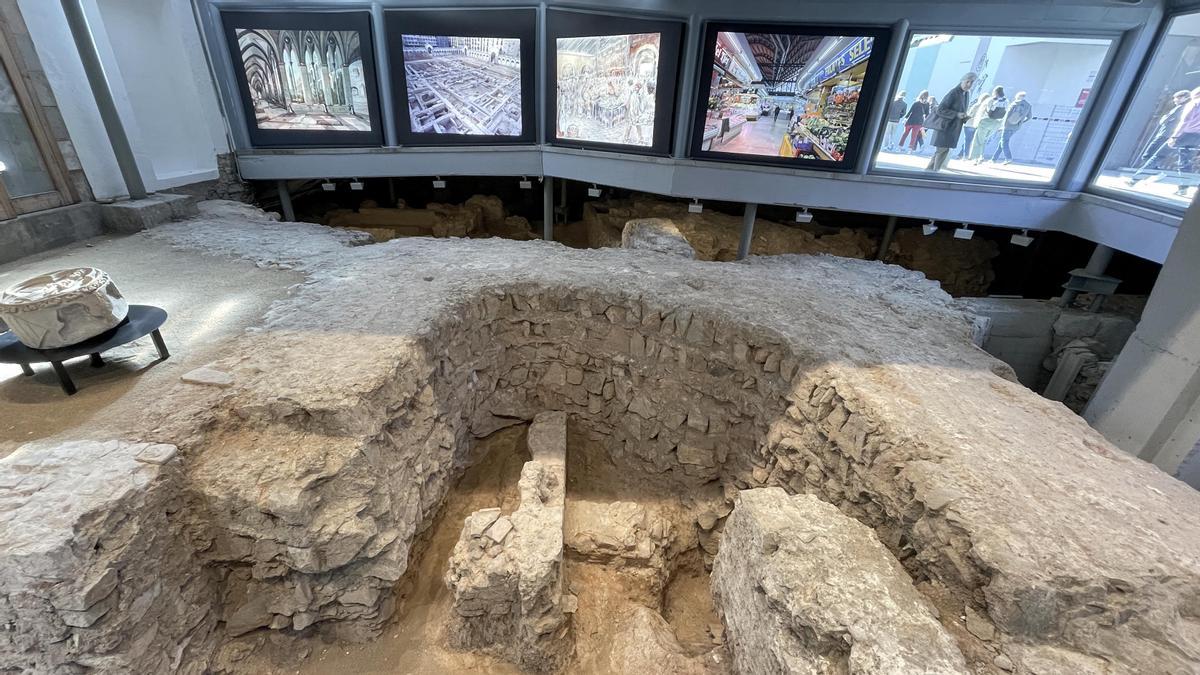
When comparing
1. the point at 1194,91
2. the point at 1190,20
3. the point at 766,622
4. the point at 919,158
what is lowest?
the point at 766,622

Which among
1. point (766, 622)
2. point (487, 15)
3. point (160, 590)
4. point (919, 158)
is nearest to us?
point (766, 622)

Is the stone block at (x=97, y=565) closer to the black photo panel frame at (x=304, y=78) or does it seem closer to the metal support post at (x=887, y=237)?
the black photo panel frame at (x=304, y=78)

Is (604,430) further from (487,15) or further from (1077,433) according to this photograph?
(487,15)

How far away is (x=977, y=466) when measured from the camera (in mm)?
2879

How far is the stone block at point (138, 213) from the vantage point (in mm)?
6254

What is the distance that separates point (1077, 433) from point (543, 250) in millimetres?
5161

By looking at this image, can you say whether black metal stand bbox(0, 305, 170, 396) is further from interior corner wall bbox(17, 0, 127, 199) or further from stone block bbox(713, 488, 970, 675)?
stone block bbox(713, 488, 970, 675)

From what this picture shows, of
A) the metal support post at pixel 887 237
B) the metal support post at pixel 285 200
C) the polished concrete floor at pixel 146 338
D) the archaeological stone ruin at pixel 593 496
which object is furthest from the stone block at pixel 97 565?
the metal support post at pixel 887 237

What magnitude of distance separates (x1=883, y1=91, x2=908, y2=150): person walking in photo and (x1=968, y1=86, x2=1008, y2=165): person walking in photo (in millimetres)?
832

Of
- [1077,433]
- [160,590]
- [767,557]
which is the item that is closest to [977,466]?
[1077,433]

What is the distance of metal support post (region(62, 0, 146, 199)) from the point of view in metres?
5.65

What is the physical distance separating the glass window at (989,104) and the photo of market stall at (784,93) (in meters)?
0.59

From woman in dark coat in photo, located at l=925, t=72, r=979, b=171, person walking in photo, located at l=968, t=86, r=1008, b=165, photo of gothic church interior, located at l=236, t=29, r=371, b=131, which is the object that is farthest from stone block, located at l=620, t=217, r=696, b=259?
photo of gothic church interior, located at l=236, t=29, r=371, b=131

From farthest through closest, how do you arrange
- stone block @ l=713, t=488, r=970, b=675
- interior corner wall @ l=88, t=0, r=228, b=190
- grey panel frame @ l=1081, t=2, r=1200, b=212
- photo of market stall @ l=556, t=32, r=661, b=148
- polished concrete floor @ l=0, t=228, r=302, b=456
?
photo of market stall @ l=556, t=32, r=661, b=148 < interior corner wall @ l=88, t=0, r=228, b=190 < grey panel frame @ l=1081, t=2, r=1200, b=212 < polished concrete floor @ l=0, t=228, r=302, b=456 < stone block @ l=713, t=488, r=970, b=675
